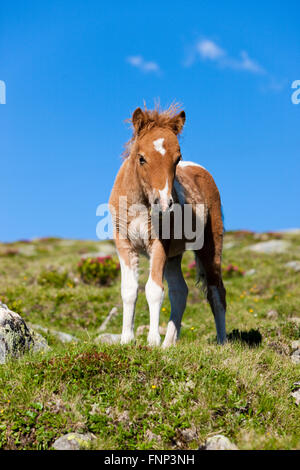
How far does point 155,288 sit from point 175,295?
1.62m

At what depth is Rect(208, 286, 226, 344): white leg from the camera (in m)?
8.60

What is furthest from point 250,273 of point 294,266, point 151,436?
point 151,436

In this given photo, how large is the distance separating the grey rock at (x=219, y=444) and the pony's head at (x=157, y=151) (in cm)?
278

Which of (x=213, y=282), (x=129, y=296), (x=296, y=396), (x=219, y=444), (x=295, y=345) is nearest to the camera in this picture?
(x=219, y=444)

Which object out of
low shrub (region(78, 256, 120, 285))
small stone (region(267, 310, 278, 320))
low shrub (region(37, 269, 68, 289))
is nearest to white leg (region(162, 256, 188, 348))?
small stone (region(267, 310, 278, 320))

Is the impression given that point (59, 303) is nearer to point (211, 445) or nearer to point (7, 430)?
point (7, 430)

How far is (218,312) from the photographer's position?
8.76 m

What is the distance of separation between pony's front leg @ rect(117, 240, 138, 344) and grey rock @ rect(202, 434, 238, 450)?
2.44 meters

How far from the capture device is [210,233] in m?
8.94

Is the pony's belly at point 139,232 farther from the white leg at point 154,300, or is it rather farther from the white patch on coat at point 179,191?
the white patch on coat at point 179,191

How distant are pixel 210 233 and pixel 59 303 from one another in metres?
5.56

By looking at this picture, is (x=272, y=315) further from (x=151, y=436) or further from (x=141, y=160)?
(x=151, y=436)

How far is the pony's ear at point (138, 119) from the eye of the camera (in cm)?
680
